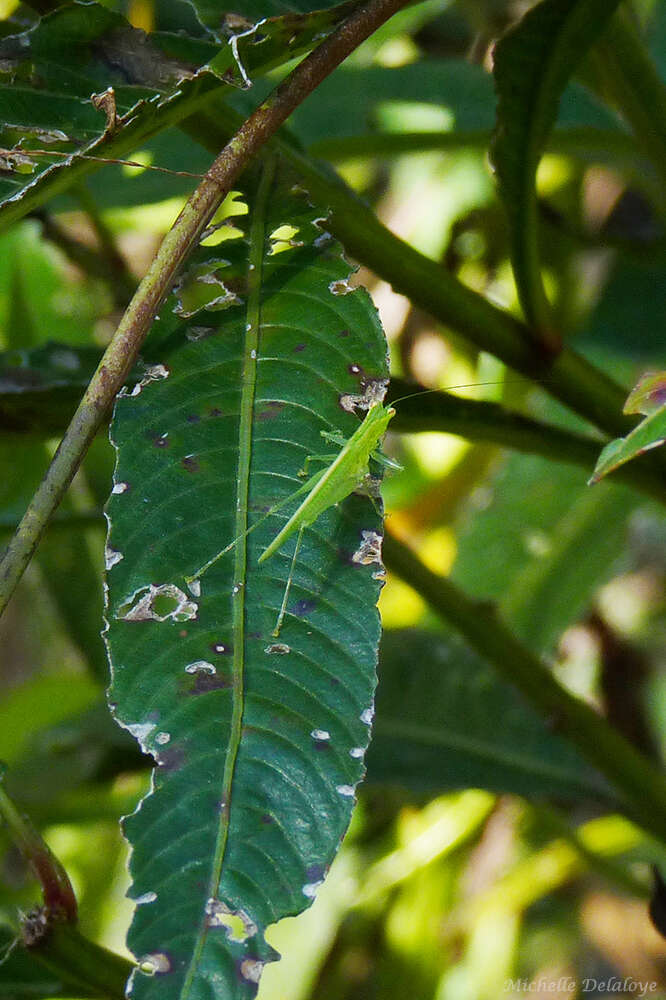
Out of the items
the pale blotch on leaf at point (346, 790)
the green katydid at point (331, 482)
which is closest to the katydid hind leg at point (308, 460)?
the green katydid at point (331, 482)

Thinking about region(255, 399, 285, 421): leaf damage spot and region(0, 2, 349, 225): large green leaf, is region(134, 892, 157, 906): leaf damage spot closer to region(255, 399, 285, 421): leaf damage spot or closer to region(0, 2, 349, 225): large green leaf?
region(255, 399, 285, 421): leaf damage spot

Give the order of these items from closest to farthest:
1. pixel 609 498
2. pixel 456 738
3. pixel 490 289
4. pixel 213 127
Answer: pixel 213 127 → pixel 456 738 → pixel 609 498 → pixel 490 289

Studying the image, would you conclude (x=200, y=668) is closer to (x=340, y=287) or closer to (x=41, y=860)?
(x=41, y=860)

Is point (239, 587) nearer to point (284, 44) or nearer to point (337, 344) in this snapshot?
point (337, 344)

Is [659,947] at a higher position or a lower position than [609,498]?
lower

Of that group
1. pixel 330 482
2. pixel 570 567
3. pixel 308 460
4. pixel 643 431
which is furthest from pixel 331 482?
pixel 570 567

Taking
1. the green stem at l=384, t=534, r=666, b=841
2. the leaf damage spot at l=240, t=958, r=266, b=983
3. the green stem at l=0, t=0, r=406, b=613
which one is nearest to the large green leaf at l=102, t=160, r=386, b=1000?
the leaf damage spot at l=240, t=958, r=266, b=983

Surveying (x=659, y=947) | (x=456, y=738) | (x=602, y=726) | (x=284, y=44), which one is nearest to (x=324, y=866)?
(x=284, y=44)
